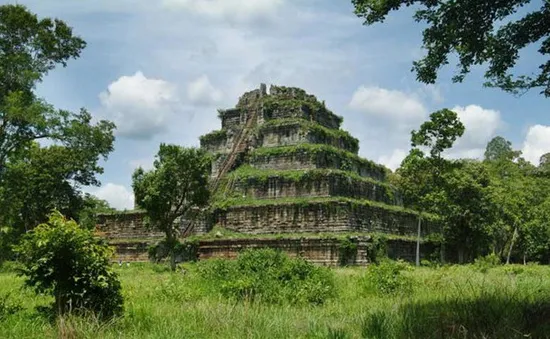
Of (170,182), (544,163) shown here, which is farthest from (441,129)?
(544,163)

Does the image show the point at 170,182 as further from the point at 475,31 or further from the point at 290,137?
the point at 475,31

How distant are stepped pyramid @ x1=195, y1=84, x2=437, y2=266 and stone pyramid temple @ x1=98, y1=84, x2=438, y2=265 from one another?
56 millimetres

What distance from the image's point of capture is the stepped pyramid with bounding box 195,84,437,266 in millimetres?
29469

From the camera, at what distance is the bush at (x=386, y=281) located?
45.0ft

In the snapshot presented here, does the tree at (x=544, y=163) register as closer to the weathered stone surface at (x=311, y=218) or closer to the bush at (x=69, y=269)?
the weathered stone surface at (x=311, y=218)

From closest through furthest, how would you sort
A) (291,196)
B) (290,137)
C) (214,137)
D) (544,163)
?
1. (291,196)
2. (290,137)
3. (214,137)
4. (544,163)

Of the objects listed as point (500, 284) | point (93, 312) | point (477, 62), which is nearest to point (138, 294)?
point (93, 312)

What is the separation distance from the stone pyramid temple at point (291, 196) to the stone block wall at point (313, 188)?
0.18 feet

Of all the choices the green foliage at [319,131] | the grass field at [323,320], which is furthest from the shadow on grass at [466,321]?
the green foliage at [319,131]

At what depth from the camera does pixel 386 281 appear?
14039mm

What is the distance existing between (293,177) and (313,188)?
52.7 inches

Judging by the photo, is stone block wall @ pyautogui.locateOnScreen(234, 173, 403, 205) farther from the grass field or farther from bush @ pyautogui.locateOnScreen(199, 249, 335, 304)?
the grass field

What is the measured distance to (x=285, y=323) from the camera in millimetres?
8672

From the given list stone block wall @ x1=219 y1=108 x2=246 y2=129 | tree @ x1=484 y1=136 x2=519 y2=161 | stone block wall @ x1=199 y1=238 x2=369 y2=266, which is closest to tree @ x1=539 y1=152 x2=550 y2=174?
tree @ x1=484 y1=136 x2=519 y2=161
